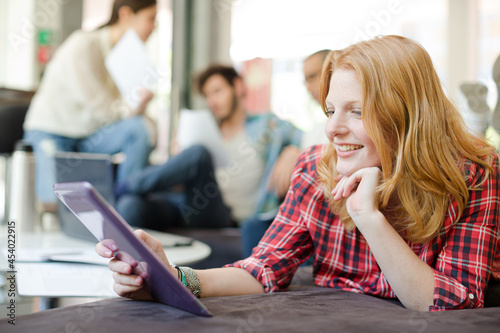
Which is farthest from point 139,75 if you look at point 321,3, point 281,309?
point 281,309

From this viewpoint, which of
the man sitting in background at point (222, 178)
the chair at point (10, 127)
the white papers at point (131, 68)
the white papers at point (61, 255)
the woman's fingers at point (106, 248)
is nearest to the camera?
the woman's fingers at point (106, 248)

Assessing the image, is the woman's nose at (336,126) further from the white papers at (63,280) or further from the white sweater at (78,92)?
the white sweater at (78,92)

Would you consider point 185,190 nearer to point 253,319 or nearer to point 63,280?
point 63,280

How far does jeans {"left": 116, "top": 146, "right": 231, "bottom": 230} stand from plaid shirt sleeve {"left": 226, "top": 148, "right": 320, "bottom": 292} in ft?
7.35

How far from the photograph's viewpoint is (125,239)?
2.43 feet

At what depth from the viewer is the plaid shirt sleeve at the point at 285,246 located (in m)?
1.07

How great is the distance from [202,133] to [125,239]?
2.81 m

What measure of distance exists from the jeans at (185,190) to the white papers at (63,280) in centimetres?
196

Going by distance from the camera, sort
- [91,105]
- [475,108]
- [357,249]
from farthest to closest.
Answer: [91,105]
[475,108]
[357,249]

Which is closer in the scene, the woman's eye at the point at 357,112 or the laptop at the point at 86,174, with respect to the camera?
the woman's eye at the point at 357,112

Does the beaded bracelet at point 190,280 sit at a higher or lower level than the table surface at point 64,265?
higher

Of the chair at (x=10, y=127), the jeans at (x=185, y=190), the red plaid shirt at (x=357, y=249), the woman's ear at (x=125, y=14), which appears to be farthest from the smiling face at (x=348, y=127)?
the woman's ear at (x=125, y=14)

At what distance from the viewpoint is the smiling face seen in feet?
3.37

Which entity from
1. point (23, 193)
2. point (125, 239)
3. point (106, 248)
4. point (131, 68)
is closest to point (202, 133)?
point (131, 68)
